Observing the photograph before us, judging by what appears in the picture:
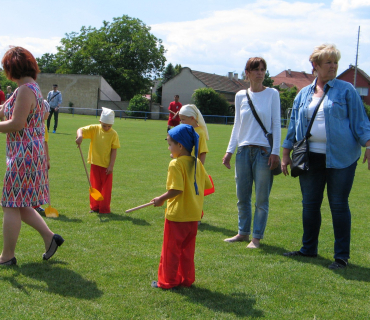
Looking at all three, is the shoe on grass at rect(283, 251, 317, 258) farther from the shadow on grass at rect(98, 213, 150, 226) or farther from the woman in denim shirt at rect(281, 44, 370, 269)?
the shadow on grass at rect(98, 213, 150, 226)

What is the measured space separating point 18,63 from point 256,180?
2773mm

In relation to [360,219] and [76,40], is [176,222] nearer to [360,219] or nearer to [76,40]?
[360,219]

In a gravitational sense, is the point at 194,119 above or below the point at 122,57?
below

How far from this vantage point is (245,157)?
5016 millimetres

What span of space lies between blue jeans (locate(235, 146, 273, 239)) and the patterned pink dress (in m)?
2.26

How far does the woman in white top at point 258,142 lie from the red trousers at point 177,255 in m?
1.46

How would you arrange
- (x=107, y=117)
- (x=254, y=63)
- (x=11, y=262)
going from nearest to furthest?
(x=11, y=262) → (x=254, y=63) → (x=107, y=117)

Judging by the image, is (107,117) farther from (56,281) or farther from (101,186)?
(56,281)

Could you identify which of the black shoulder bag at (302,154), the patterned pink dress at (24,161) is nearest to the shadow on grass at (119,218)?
the patterned pink dress at (24,161)

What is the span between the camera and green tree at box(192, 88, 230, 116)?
1984 inches

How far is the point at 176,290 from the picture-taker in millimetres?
3629

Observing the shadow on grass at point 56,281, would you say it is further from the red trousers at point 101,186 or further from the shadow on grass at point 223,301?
the red trousers at point 101,186

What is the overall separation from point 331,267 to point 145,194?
4.17 metres

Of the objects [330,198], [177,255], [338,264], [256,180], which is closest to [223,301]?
[177,255]
